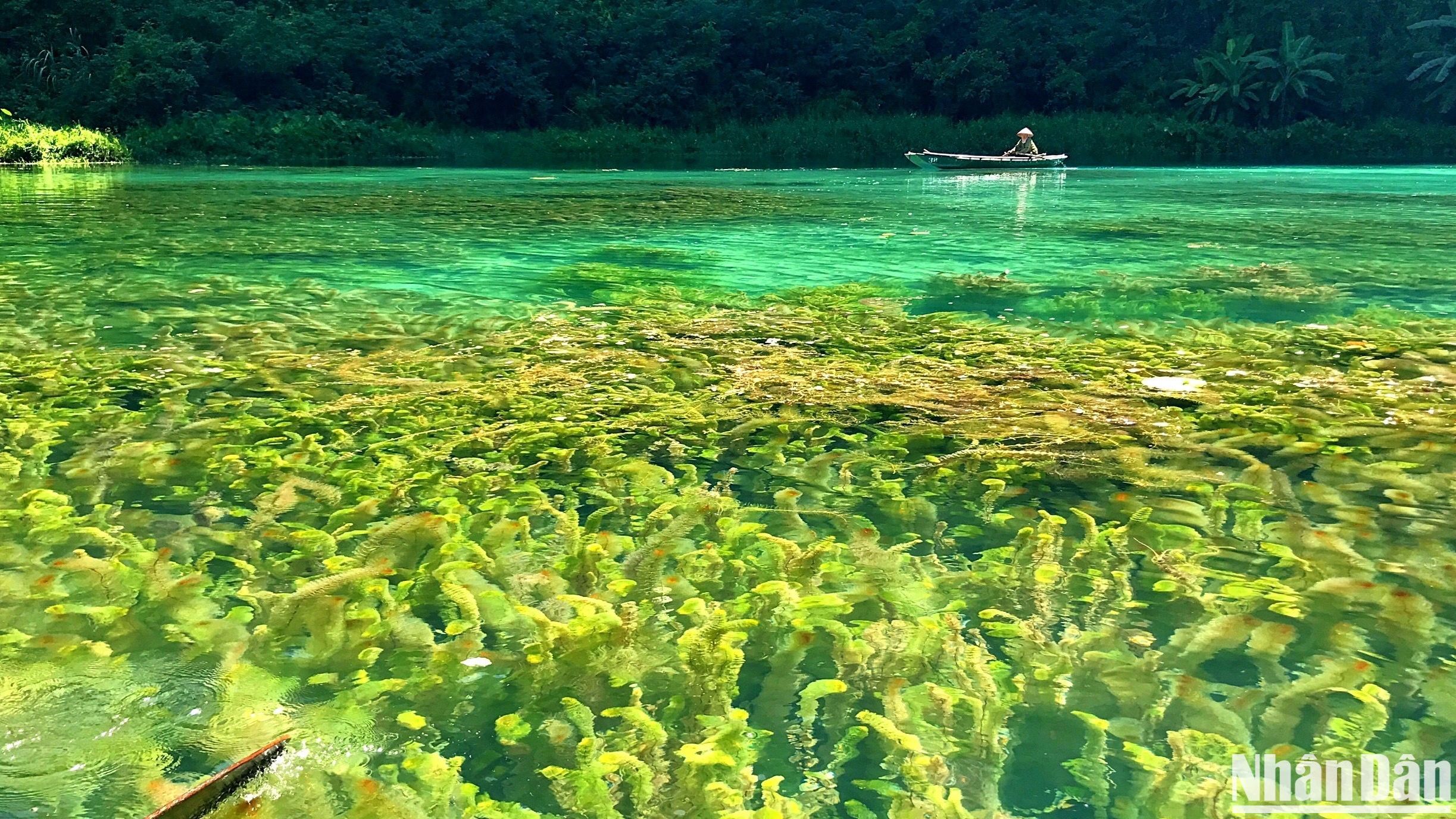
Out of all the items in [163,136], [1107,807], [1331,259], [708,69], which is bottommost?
[1107,807]

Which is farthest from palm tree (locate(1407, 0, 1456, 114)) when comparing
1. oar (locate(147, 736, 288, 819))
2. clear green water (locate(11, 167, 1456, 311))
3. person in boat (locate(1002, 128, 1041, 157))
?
oar (locate(147, 736, 288, 819))

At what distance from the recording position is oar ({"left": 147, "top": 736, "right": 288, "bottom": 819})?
80.0 inches

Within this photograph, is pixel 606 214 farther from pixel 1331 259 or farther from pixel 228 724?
pixel 228 724

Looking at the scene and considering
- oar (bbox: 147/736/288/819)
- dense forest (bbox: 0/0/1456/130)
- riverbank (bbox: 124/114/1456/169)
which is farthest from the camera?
dense forest (bbox: 0/0/1456/130)

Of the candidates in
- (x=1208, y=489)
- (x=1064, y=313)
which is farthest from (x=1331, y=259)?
(x=1208, y=489)

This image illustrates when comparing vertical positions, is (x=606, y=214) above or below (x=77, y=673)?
above

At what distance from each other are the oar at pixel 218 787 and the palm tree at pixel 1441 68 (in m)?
55.2

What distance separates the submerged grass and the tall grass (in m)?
→ 30.0

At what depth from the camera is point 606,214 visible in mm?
16250

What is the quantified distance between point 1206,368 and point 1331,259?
6335mm

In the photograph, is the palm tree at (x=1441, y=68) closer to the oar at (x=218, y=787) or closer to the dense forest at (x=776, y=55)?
the dense forest at (x=776, y=55)

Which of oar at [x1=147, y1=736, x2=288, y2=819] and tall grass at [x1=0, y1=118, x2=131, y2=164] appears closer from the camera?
oar at [x1=147, y1=736, x2=288, y2=819]

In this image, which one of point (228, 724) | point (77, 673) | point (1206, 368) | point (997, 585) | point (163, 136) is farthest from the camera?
point (163, 136)

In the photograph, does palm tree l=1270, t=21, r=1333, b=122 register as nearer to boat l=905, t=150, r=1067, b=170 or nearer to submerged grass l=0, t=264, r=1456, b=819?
boat l=905, t=150, r=1067, b=170
